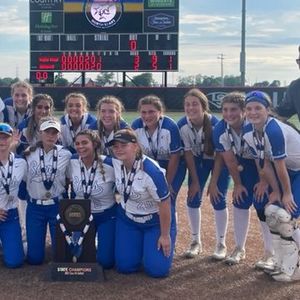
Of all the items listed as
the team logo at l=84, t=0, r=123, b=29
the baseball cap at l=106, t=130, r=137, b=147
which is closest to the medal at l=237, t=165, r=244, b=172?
the baseball cap at l=106, t=130, r=137, b=147

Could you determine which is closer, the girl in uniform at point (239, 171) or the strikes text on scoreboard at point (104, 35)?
the girl in uniform at point (239, 171)

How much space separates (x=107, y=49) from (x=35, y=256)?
58.3 feet

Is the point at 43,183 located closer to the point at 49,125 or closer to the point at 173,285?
the point at 49,125

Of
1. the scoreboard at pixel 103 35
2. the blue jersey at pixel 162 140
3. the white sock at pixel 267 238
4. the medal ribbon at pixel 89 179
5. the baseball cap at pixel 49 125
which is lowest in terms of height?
the white sock at pixel 267 238

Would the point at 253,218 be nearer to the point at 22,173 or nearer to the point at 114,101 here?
the point at 114,101

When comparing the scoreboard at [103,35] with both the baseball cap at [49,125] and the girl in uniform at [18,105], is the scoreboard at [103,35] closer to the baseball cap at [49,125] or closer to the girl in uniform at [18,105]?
the girl in uniform at [18,105]

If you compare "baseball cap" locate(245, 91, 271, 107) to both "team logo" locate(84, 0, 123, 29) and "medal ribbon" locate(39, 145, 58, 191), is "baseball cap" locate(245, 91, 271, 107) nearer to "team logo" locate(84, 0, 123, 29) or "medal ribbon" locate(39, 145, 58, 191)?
"medal ribbon" locate(39, 145, 58, 191)

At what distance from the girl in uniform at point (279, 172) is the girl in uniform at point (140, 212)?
0.89 metres

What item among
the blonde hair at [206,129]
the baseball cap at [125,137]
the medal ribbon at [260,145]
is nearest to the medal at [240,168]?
the blonde hair at [206,129]

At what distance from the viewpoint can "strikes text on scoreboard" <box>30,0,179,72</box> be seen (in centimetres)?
2195

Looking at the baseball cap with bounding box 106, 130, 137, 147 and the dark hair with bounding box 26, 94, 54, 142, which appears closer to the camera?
the baseball cap with bounding box 106, 130, 137, 147

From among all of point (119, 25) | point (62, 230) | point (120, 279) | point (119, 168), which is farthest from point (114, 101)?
point (119, 25)

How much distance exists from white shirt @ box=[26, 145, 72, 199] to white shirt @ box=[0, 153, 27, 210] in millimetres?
76

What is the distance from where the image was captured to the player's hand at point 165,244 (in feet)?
16.5
